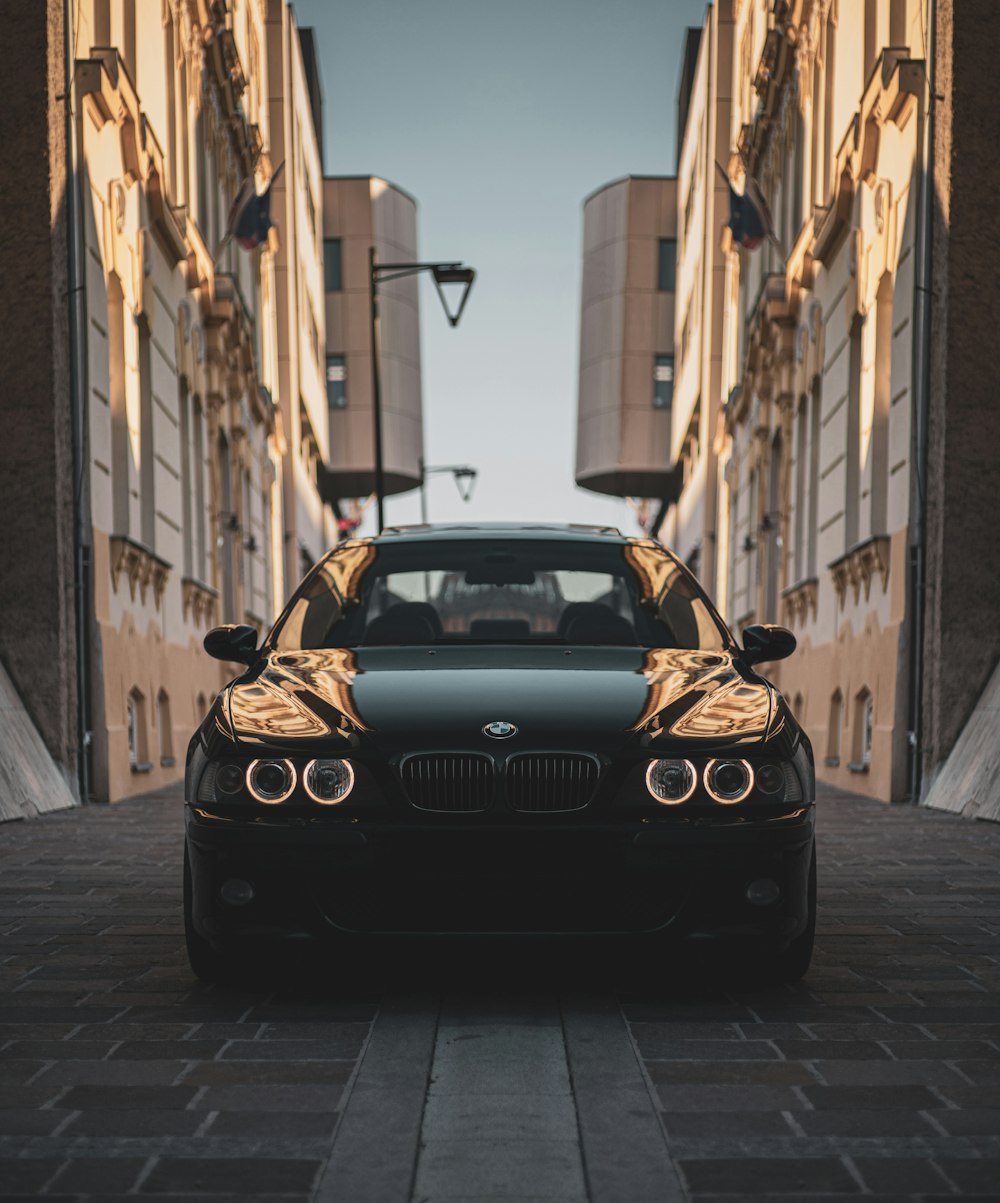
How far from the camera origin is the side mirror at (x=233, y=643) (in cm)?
635

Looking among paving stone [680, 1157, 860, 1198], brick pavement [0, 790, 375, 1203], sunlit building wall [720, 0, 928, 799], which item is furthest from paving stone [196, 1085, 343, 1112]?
sunlit building wall [720, 0, 928, 799]

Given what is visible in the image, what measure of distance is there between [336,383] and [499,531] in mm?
38276

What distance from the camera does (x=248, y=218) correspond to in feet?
77.6

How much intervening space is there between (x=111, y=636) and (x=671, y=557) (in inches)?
350

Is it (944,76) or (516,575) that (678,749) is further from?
(944,76)

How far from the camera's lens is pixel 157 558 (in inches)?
690

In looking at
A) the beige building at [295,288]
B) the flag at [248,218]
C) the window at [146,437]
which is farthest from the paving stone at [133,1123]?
the beige building at [295,288]

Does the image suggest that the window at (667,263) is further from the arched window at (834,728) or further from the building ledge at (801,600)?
the arched window at (834,728)

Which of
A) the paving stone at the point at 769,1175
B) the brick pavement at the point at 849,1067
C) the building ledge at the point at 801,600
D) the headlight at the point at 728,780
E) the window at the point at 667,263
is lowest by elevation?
the brick pavement at the point at 849,1067

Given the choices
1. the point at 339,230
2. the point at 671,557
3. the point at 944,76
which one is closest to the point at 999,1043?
the point at 671,557

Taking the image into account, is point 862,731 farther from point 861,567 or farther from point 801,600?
point 801,600

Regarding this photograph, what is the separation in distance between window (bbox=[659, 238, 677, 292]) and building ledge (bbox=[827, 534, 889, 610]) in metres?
26.9

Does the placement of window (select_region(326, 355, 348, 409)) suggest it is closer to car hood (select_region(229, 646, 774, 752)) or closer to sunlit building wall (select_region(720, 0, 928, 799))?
sunlit building wall (select_region(720, 0, 928, 799))

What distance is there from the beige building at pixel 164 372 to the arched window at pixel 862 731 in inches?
274
